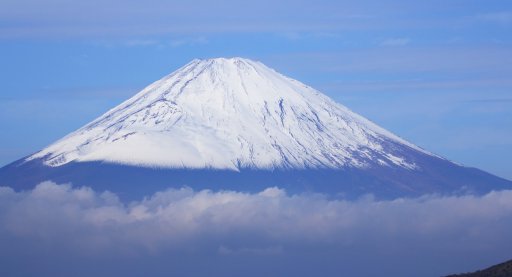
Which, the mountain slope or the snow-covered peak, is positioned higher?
the snow-covered peak

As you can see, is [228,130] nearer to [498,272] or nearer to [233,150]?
[233,150]

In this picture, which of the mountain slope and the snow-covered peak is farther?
the snow-covered peak

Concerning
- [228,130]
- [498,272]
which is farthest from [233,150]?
[498,272]

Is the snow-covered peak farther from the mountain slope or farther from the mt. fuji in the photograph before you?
the mountain slope

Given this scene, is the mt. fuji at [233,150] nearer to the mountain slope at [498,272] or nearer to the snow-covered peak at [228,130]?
the snow-covered peak at [228,130]

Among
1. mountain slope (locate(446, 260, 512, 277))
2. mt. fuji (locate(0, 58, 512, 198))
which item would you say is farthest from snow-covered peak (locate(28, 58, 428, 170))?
mountain slope (locate(446, 260, 512, 277))

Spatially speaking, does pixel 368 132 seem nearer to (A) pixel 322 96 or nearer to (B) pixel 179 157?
(A) pixel 322 96
